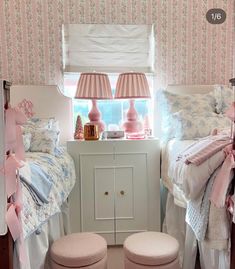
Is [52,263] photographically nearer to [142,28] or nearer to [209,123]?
[209,123]

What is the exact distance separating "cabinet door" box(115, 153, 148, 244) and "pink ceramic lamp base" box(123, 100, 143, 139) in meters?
0.27

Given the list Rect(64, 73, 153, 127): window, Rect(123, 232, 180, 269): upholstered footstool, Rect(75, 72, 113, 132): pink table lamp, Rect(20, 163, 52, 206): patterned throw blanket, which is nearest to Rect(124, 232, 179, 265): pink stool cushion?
Rect(123, 232, 180, 269): upholstered footstool

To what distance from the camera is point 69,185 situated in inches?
99.7

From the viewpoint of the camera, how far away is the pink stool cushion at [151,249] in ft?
6.14

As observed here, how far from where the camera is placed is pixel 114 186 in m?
2.84

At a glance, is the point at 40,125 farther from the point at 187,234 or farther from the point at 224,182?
the point at 224,182

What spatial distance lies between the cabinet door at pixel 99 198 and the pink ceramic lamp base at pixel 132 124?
1.17 ft

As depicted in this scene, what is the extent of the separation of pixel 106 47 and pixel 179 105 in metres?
0.89

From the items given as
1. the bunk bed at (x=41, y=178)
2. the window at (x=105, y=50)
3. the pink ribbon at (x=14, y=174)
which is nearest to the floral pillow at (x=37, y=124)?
the bunk bed at (x=41, y=178)

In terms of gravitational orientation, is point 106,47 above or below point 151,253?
above

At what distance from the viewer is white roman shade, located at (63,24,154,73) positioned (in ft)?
10.3

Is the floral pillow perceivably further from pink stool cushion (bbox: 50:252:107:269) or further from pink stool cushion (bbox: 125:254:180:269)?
pink stool cushion (bbox: 125:254:180:269)

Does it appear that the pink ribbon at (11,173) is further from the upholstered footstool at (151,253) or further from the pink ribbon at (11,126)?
the upholstered footstool at (151,253)

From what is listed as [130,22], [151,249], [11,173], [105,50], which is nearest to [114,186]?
[151,249]
